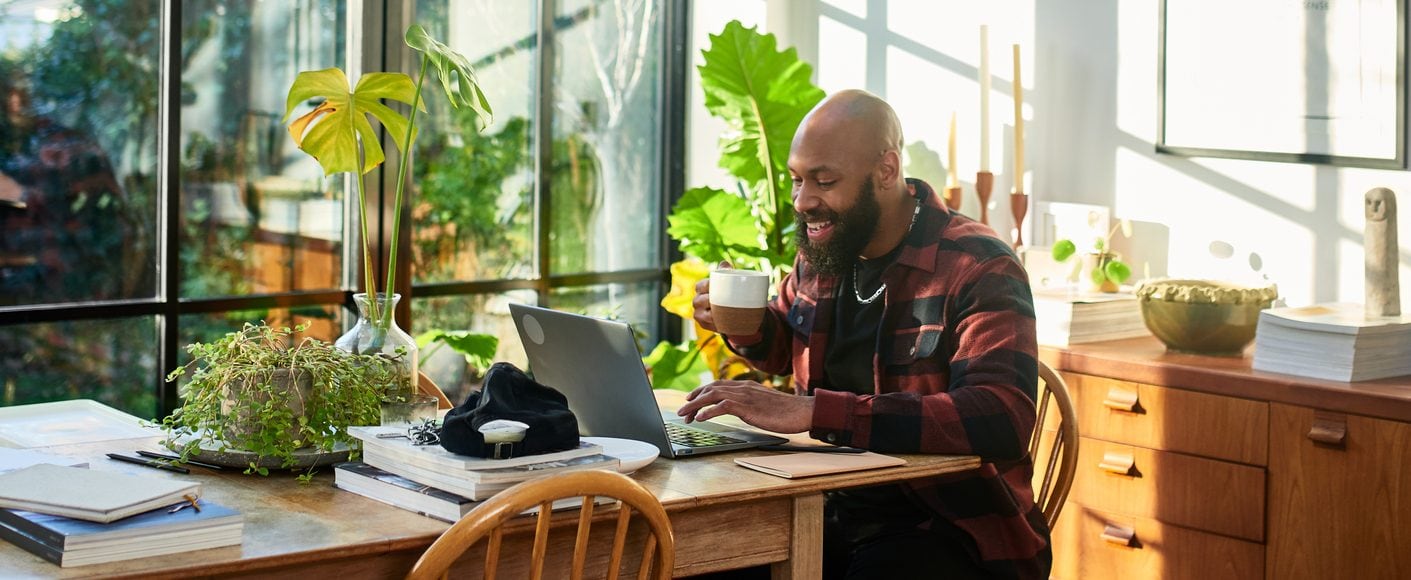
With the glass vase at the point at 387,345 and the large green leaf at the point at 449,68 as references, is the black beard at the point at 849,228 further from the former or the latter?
the glass vase at the point at 387,345

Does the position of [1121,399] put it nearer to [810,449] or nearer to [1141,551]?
[1141,551]

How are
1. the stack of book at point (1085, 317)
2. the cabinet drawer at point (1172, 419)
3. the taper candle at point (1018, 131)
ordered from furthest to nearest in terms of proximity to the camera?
the taper candle at point (1018, 131)
the stack of book at point (1085, 317)
the cabinet drawer at point (1172, 419)

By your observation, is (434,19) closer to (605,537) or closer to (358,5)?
(358,5)

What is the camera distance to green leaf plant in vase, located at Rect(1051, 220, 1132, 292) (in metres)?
3.61

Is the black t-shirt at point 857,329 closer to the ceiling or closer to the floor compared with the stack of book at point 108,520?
closer to the ceiling

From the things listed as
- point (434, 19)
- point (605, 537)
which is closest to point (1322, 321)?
point (605, 537)

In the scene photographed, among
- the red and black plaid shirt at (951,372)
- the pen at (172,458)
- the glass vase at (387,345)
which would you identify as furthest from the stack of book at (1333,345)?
the pen at (172,458)

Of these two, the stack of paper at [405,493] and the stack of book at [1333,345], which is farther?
the stack of book at [1333,345]

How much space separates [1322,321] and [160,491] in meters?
2.26

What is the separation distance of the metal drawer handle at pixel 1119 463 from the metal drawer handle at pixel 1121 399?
4.1 inches

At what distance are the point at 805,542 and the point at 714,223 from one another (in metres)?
2.28

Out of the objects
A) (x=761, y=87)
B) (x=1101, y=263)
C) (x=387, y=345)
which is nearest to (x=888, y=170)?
(x=387, y=345)

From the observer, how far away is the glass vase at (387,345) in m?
2.20

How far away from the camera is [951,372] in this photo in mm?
2332
